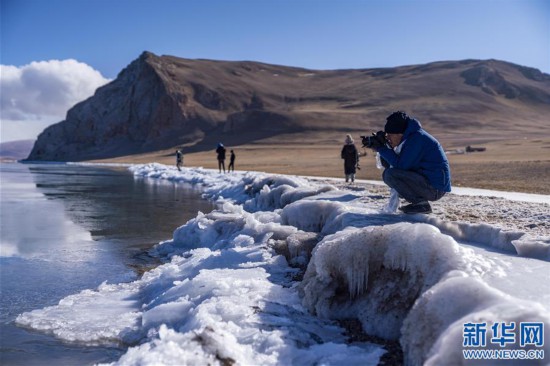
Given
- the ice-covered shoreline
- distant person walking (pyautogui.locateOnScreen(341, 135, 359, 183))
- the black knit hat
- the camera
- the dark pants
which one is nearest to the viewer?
the ice-covered shoreline

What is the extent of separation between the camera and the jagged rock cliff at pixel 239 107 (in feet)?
338

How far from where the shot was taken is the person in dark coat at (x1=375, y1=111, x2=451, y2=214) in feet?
22.6

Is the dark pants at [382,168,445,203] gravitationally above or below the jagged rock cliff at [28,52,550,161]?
below

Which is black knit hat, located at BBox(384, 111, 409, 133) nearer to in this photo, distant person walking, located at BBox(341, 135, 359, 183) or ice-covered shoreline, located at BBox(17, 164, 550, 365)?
ice-covered shoreline, located at BBox(17, 164, 550, 365)

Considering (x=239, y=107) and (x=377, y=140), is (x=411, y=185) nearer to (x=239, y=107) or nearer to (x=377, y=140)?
(x=377, y=140)

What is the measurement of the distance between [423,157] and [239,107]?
11406 cm

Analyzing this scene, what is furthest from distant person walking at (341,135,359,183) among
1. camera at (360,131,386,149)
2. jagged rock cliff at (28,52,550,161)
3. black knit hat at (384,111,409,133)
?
jagged rock cliff at (28,52,550,161)

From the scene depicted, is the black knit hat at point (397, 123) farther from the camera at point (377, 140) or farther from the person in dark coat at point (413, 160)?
the camera at point (377, 140)

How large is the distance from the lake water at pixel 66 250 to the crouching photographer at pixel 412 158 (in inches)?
163

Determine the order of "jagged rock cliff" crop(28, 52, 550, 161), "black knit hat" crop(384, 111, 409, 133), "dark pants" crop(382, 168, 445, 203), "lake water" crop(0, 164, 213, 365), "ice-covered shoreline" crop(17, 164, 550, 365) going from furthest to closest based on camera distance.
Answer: "jagged rock cliff" crop(28, 52, 550, 161), "dark pants" crop(382, 168, 445, 203), "black knit hat" crop(384, 111, 409, 133), "lake water" crop(0, 164, 213, 365), "ice-covered shoreline" crop(17, 164, 550, 365)

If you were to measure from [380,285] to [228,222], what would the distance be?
537 cm

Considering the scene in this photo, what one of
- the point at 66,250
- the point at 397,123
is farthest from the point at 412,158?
the point at 66,250

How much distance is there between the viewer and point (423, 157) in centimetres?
707

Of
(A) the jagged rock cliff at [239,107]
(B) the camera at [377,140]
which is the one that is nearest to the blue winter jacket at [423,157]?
(B) the camera at [377,140]
